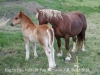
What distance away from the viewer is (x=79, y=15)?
7.81 metres

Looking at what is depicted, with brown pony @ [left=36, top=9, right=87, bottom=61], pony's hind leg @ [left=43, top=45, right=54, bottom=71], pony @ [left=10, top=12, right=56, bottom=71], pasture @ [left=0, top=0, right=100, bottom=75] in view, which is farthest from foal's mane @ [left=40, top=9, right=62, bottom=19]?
pasture @ [left=0, top=0, right=100, bottom=75]

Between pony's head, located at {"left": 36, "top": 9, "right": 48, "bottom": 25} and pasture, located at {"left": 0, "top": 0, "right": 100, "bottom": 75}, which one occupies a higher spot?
pony's head, located at {"left": 36, "top": 9, "right": 48, "bottom": 25}

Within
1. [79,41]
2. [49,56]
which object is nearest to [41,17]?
[49,56]

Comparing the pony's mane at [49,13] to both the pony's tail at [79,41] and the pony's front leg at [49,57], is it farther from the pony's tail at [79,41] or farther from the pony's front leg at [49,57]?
the pony's tail at [79,41]

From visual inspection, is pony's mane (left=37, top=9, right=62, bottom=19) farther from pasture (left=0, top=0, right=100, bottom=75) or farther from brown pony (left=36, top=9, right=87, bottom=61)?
pasture (left=0, top=0, right=100, bottom=75)

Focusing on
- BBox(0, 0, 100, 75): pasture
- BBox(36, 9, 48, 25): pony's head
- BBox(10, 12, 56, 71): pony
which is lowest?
BBox(0, 0, 100, 75): pasture

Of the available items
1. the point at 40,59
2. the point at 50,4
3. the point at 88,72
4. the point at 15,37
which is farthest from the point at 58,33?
the point at 50,4

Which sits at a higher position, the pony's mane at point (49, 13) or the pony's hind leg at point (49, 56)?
the pony's mane at point (49, 13)

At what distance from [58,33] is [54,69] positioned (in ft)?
3.38

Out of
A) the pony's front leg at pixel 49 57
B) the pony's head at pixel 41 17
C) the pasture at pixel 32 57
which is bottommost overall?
the pasture at pixel 32 57

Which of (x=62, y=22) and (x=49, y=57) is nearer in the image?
(x=49, y=57)

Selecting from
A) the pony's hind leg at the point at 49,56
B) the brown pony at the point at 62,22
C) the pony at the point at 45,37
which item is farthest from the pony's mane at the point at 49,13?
the pony's hind leg at the point at 49,56

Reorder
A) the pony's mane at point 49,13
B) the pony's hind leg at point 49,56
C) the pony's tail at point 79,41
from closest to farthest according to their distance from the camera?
the pony's hind leg at point 49,56, the pony's mane at point 49,13, the pony's tail at point 79,41

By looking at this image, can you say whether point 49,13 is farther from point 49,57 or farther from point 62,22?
point 49,57
